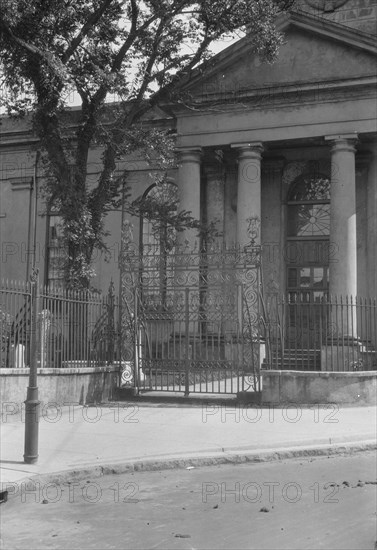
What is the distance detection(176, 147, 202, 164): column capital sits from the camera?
21.7 metres

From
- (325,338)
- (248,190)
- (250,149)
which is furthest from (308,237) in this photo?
A: (325,338)

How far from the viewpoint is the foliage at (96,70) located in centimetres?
1772

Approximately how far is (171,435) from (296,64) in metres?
13.5

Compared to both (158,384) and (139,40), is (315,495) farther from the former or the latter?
(139,40)

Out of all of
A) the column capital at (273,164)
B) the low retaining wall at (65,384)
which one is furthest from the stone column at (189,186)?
the low retaining wall at (65,384)

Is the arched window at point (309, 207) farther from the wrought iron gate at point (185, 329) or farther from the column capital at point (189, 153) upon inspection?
the wrought iron gate at point (185, 329)

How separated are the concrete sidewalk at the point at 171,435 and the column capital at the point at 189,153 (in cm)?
920

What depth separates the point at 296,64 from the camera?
69.0 feet

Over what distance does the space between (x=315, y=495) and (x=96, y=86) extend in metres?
14.0

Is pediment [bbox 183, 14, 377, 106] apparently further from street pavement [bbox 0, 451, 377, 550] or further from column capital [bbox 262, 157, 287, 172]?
street pavement [bbox 0, 451, 377, 550]

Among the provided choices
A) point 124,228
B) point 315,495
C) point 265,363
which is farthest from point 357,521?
point 124,228

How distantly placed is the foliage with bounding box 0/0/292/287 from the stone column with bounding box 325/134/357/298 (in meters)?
3.78

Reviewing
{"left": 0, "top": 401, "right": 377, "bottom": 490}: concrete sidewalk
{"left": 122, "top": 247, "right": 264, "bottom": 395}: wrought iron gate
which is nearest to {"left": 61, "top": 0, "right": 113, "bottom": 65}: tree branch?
{"left": 122, "top": 247, "right": 264, "bottom": 395}: wrought iron gate

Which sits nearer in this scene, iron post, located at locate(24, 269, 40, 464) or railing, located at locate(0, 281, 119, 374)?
iron post, located at locate(24, 269, 40, 464)
